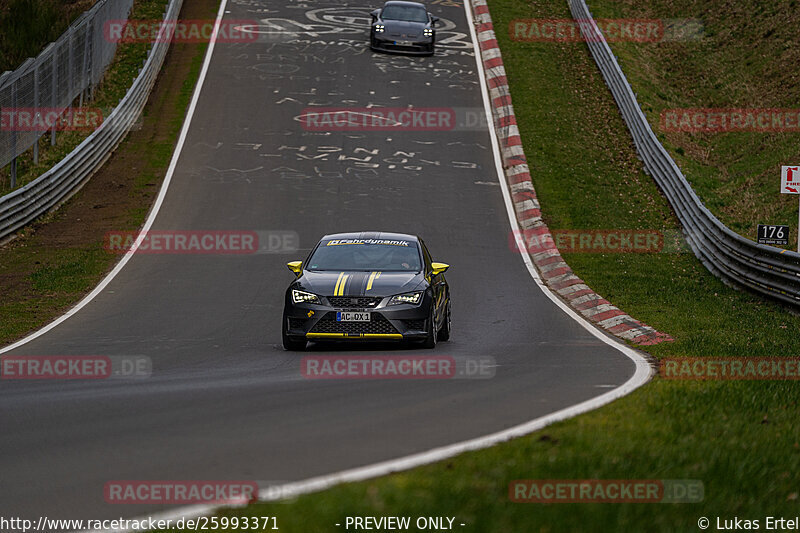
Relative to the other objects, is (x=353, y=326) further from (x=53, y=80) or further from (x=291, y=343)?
(x=53, y=80)

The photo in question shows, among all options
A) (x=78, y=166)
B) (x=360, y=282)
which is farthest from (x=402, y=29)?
(x=360, y=282)

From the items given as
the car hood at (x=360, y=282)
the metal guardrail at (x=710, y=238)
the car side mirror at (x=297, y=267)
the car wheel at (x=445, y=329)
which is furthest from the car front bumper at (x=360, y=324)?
the metal guardrail at (x=710, y=238)

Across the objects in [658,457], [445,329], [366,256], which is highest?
[366,256]

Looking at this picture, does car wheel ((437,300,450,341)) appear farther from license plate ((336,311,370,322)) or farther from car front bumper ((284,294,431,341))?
license plate ((336,311,370,322))

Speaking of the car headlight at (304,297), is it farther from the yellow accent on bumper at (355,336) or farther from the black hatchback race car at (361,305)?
the yellow accent on bumper at (355,336)

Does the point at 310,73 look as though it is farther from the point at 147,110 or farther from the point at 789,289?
the point at 789,289

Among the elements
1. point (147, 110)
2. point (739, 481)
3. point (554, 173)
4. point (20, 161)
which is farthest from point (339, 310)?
point (147, 110)

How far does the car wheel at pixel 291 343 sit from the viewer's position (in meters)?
13.1

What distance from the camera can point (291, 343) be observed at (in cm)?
1318

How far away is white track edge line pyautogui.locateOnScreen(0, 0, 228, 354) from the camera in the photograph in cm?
1554

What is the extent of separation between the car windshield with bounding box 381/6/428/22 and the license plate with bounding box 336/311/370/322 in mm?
27361

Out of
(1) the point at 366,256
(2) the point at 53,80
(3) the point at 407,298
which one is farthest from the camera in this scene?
(2) the point at 53,80

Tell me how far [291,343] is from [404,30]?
2656cm

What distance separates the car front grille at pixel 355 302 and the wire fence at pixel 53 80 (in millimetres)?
14471
